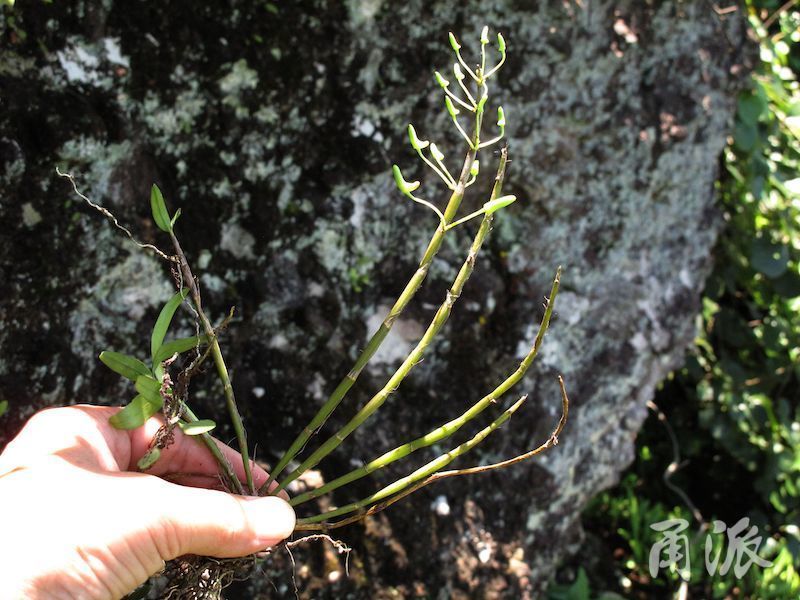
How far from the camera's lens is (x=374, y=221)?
45.4 inches

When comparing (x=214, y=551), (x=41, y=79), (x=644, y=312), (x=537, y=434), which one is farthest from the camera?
(x=644, y=312)

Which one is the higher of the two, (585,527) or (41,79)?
(41,79)

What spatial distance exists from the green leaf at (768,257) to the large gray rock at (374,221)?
0.64ft

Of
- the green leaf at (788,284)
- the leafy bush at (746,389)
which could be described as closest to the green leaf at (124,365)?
the leafy bush at (746,389)

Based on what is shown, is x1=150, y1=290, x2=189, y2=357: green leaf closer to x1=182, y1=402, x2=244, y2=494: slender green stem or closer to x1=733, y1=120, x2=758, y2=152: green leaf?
x1=182, y1=402, x2=244, y2=494: slender green stem

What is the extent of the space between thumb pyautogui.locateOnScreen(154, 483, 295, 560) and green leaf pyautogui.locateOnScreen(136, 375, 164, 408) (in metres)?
0.09

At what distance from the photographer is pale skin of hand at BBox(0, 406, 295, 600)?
0.62 meters

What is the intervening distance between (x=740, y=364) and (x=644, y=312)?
0.56 m

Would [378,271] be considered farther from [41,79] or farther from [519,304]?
[41,79]

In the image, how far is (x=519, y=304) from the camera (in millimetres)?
1247

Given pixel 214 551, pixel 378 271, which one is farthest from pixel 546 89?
pixel 214 551

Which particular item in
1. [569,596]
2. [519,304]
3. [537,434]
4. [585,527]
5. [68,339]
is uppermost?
[68,339]

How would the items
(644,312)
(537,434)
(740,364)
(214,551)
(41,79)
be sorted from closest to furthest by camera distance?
(214,551)
(41,79)
(537,434)
(644,312)
(740,364)

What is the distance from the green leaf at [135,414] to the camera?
0.73 m
